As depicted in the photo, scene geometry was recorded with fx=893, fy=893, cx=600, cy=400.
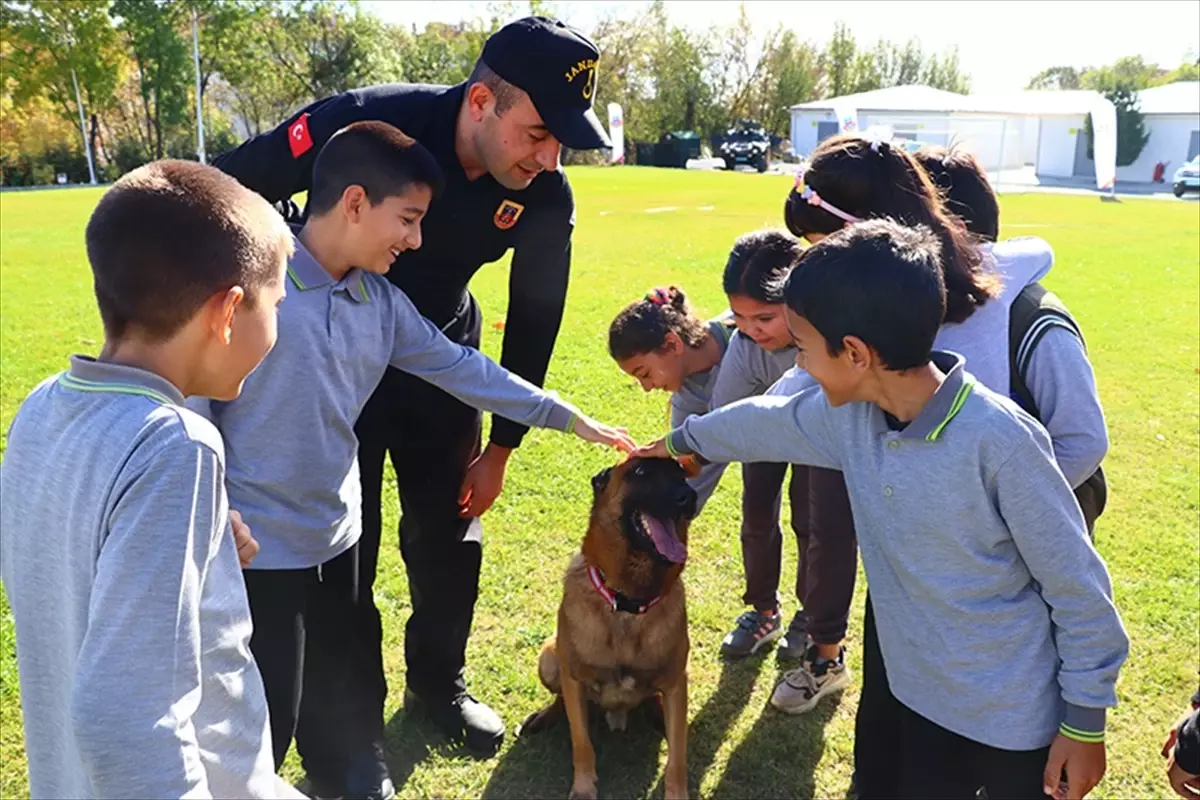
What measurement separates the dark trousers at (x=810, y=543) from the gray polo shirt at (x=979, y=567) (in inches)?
46.0

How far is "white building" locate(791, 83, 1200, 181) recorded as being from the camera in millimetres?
51938

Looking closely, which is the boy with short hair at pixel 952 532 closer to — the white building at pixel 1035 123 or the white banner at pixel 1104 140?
the white banner at pixel 1104 140

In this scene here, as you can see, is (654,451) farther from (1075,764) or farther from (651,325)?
(1075,764)

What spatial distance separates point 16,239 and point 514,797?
20898 mm

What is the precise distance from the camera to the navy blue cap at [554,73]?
3137 mm

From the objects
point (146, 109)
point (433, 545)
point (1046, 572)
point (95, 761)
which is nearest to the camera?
point (95, 761)

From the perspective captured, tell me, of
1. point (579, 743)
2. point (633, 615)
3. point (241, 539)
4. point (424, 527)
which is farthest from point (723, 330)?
point (241, 539)

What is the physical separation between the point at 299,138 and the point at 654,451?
1688 millimetres

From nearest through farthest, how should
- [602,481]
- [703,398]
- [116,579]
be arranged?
[116,579]
[602,481]
[703,398]

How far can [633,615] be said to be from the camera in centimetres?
352

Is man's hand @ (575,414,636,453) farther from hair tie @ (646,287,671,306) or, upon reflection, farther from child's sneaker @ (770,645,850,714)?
Result: child's sneaker @ (770,645,850,714)

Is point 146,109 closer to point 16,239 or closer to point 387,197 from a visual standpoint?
point 16,239

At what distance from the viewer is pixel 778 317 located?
11.2ft

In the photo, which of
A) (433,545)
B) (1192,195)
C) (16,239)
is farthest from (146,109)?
(433,545)
